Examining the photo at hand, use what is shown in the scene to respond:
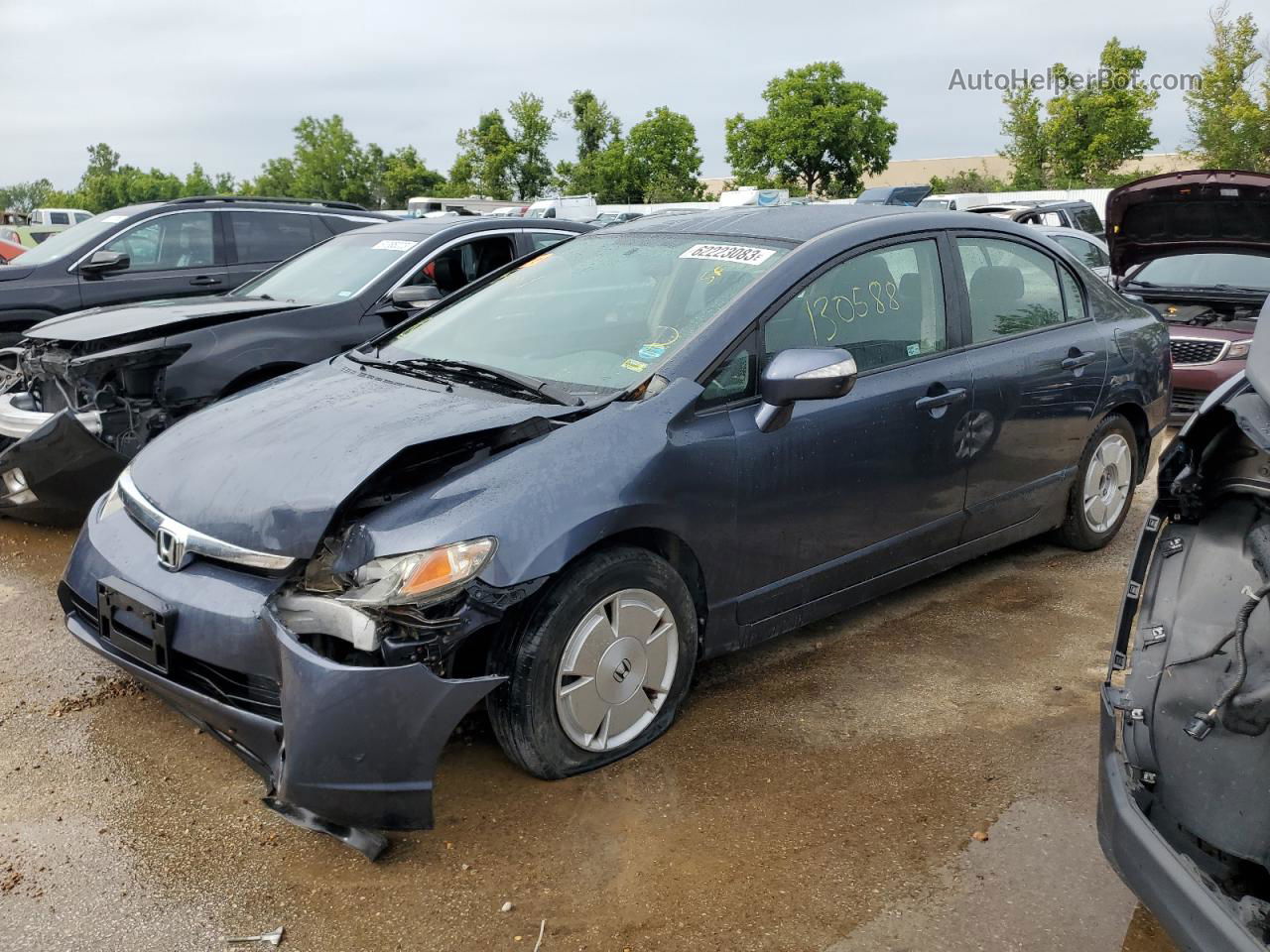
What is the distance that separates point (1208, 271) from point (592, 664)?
711cm

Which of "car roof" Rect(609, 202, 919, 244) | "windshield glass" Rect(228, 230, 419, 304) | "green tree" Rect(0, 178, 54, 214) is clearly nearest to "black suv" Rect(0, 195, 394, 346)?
"windshield glass" Rect(228, 230, 419, 304)

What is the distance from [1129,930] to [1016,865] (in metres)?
0.32

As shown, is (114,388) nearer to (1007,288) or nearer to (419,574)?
(419,574)

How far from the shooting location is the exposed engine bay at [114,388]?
5.22m

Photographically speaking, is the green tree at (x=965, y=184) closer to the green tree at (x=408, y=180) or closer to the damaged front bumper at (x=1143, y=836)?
the green tree at (x=408, y=180)

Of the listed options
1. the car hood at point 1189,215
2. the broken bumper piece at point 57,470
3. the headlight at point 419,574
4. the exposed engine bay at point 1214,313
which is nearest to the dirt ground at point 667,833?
the headlight at point 419,574

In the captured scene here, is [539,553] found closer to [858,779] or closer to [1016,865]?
[858,779]

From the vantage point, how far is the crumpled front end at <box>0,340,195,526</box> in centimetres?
488

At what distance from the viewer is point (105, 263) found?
842 centimetres

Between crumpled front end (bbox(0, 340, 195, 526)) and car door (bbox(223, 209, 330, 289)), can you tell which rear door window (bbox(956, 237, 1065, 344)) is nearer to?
crumpled front end (bbox(0, 340, 195, 526))

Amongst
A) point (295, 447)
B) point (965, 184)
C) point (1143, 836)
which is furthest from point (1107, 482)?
point (965, 184)

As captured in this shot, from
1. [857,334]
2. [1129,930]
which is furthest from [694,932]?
[857,334]

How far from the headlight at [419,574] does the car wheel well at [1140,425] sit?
3.43 meters

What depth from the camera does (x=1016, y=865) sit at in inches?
111
